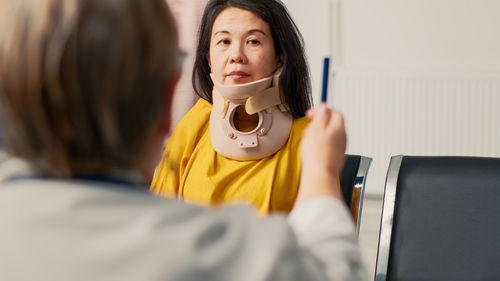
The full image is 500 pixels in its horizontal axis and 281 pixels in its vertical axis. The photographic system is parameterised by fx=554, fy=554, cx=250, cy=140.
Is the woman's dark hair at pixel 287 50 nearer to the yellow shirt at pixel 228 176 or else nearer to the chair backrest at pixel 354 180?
the yellow shirt at pixel 228 176

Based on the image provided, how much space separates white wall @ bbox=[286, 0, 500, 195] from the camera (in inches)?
152

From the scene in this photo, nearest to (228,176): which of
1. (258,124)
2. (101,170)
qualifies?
(258,124)

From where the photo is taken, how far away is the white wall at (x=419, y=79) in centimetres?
387

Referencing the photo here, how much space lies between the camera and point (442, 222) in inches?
44.3

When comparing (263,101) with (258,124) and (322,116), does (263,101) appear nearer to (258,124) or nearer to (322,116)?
(258,124)

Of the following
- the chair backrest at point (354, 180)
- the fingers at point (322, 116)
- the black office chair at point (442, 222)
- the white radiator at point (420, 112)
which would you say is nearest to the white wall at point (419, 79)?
the white radiator at point (420, 112)

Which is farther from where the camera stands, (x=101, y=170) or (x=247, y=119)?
(x=247, y=119)

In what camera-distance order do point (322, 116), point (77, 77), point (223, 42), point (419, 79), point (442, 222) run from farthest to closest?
point (419, 79)
point (223, 42)
point (442, 222)
point (322, 116)
point (77, 77)

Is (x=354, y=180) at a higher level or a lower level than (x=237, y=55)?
lower

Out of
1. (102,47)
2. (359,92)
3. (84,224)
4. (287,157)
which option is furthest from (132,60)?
(359,92)

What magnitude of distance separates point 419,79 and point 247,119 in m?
2.79

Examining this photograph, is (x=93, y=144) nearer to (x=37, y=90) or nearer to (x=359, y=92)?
(x=37, y=90)

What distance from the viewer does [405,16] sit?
3971 millimetres

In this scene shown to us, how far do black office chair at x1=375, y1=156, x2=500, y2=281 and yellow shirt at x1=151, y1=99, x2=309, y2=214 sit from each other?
0.23 meters
